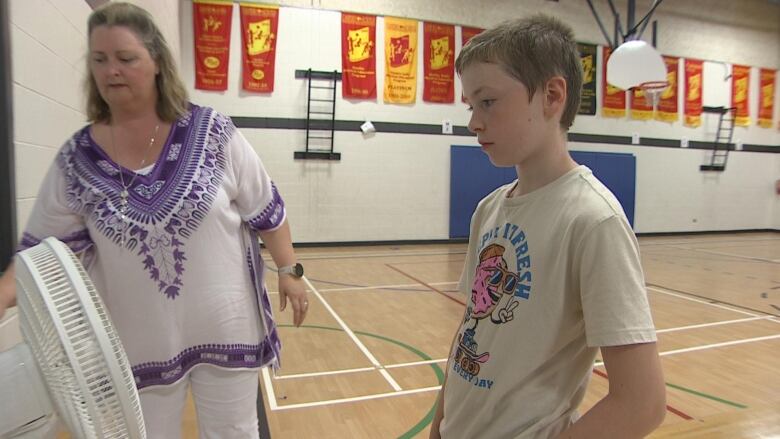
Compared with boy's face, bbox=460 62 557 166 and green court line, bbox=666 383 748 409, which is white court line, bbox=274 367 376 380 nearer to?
green court line, bbox=666 383 748 409

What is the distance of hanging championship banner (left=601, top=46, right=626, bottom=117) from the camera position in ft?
34.2

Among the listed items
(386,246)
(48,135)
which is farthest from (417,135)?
(48,135)

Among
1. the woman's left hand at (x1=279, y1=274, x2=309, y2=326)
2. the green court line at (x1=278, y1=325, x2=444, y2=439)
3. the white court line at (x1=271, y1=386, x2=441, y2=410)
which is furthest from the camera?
the white court line at (x1=271, y1=386, x2=441, y2=410)

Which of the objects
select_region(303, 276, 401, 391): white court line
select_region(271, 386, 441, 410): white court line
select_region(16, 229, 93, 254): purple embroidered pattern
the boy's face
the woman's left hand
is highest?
the boy's face

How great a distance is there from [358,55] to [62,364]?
8.63 meters

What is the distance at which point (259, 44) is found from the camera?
8.22 meters

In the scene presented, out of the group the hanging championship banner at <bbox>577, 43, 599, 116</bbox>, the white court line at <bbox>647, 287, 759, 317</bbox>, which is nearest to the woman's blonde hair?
the white court line at <bbox>647, 287, 759, 317</bbox>

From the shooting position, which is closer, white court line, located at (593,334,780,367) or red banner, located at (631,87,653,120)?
white court line, located at (593,334,780,367)

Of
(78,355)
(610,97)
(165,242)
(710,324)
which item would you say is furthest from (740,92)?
(78,355)

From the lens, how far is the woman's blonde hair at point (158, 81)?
1330 millimetres

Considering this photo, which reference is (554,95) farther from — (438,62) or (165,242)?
(438,62)

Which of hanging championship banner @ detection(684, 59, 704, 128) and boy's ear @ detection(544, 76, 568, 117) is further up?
hanging championship banner @ detection(684, 59, 704, 128)

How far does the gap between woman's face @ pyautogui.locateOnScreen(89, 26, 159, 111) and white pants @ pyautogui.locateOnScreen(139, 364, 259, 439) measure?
75 cm

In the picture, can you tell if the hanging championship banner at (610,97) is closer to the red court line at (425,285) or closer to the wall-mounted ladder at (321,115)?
the wall-mounted ladder at (321,115)
